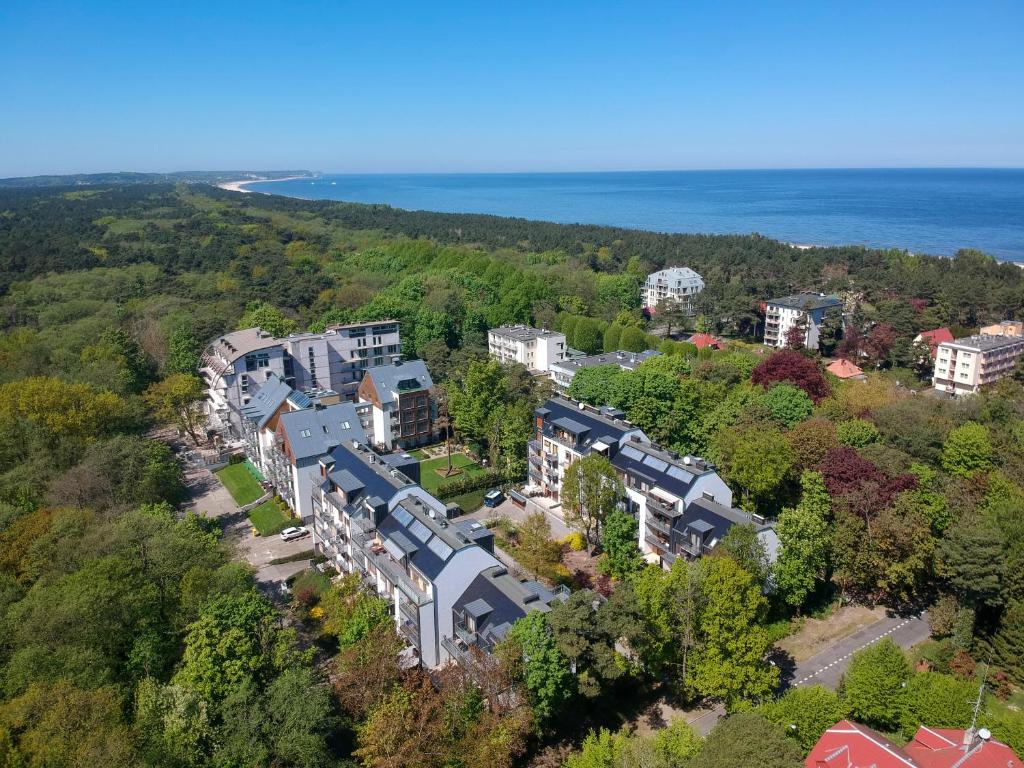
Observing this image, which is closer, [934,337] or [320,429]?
[320,429]

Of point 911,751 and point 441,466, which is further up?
point 911,751

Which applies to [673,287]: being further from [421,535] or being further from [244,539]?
[421,535]

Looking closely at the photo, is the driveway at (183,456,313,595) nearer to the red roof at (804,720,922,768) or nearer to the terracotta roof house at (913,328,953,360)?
the red roof at (804,720,922,768)

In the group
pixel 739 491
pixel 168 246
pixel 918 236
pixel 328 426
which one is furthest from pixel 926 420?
pixel 918 236

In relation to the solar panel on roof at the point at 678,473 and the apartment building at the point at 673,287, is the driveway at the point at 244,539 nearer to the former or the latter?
the solar panel on roof at the point at 678,473

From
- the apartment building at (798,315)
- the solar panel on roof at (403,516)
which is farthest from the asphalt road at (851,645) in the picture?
the apartment building at (798,315)

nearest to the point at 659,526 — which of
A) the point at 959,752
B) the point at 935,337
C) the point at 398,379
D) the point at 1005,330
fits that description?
the point at 959,752

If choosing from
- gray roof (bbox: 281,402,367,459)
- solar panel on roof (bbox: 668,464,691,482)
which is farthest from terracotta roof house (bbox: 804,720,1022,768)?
gray roof (bbox: 281,402,367,459)
